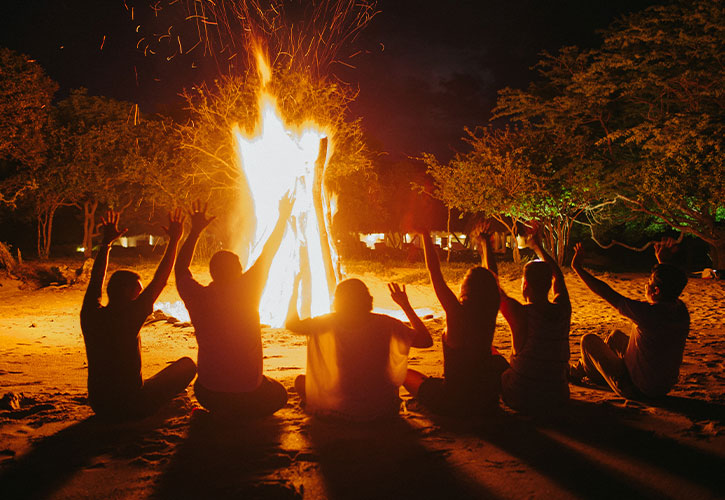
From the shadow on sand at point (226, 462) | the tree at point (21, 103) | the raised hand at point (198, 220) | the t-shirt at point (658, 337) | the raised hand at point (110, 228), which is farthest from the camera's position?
the tree at point (21, 103)

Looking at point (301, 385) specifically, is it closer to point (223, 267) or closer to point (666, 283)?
point (223, 267)

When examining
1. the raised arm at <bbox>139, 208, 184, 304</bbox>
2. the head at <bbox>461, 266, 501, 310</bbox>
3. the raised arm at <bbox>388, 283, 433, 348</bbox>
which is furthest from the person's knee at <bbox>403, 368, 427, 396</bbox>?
the raised arm at <bbox>139, 208, 184, 304</bbox>

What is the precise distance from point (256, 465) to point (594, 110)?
19.7 m

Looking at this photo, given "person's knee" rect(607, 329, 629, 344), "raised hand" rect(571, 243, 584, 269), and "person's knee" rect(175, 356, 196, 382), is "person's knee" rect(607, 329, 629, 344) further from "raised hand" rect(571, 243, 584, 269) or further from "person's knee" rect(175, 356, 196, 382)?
"person's knee" rect(175, 356, 196, 382)

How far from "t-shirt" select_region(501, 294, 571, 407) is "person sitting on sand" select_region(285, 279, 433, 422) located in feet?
2.66

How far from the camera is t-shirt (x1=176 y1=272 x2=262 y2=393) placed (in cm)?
357

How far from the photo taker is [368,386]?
351 centimetres

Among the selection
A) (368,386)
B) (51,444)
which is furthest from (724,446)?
(51,444)

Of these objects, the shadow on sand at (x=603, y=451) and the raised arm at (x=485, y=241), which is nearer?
the shadow on sand at (x=603, y=451)

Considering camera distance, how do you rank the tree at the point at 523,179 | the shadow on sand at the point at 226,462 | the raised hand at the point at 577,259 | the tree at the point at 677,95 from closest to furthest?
1. the shadow on sand at the point at 226,462
2. the raised hand at the point at 577,259
3. the tree at the point at 677,95
4. the tree at the point at 523,179

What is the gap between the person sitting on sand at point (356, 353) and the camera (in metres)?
3.43

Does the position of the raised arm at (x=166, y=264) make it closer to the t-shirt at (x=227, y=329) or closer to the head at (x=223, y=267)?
the t-shirt at (x=227, y=329)

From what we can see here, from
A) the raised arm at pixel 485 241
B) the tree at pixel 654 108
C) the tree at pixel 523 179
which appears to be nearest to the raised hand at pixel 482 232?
the raised arm at pixel 485 241

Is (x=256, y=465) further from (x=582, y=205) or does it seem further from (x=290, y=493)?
(x=582, y=205)
